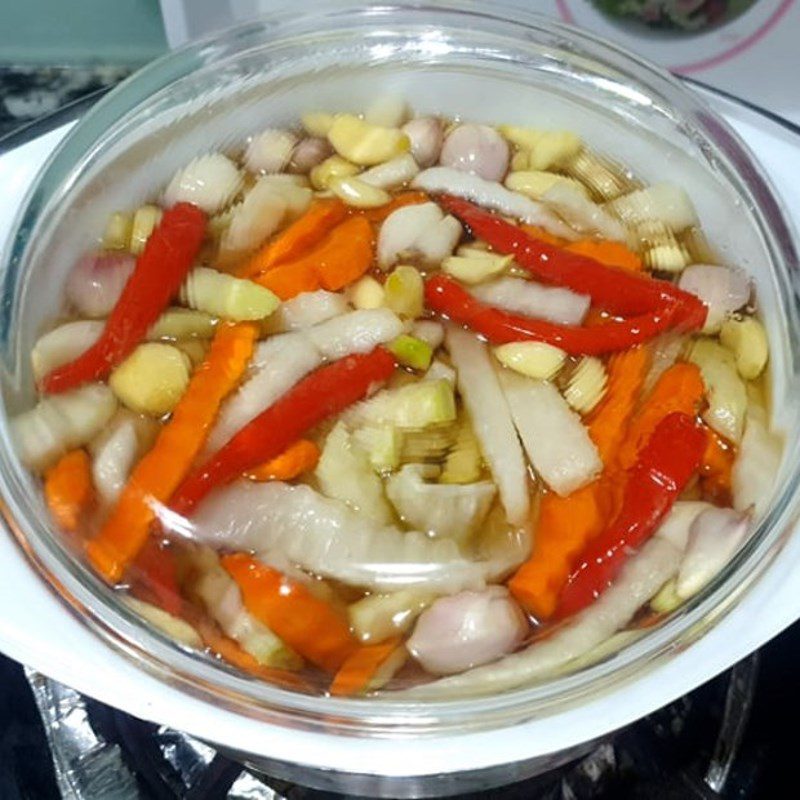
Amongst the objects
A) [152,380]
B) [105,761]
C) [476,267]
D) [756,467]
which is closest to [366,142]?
[476,267]

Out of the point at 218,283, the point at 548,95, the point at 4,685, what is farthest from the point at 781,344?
the point at 4,685

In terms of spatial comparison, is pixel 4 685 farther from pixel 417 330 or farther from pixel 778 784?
pixel 778 784

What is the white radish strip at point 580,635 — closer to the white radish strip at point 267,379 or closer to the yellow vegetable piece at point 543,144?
the white radish strip at point 267,379

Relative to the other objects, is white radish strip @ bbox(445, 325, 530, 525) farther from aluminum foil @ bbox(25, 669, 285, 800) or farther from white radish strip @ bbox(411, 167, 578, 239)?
aluminum foil @ bbox(25, 669, 285, 800)

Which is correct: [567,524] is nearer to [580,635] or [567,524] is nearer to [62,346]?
[580,635]

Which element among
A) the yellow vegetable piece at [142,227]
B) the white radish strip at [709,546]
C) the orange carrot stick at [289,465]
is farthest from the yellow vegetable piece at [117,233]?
the white radish strip at [709,546]

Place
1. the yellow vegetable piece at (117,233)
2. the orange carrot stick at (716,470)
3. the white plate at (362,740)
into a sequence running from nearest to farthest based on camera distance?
the white plate at (362,740) < the orange carrot stick at (716,470) < the yellow vegetable piece at (117,233)

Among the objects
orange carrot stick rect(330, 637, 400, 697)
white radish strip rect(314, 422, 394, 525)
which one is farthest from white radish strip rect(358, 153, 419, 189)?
orange carrot stick rect(330, 637, 400, 697)
